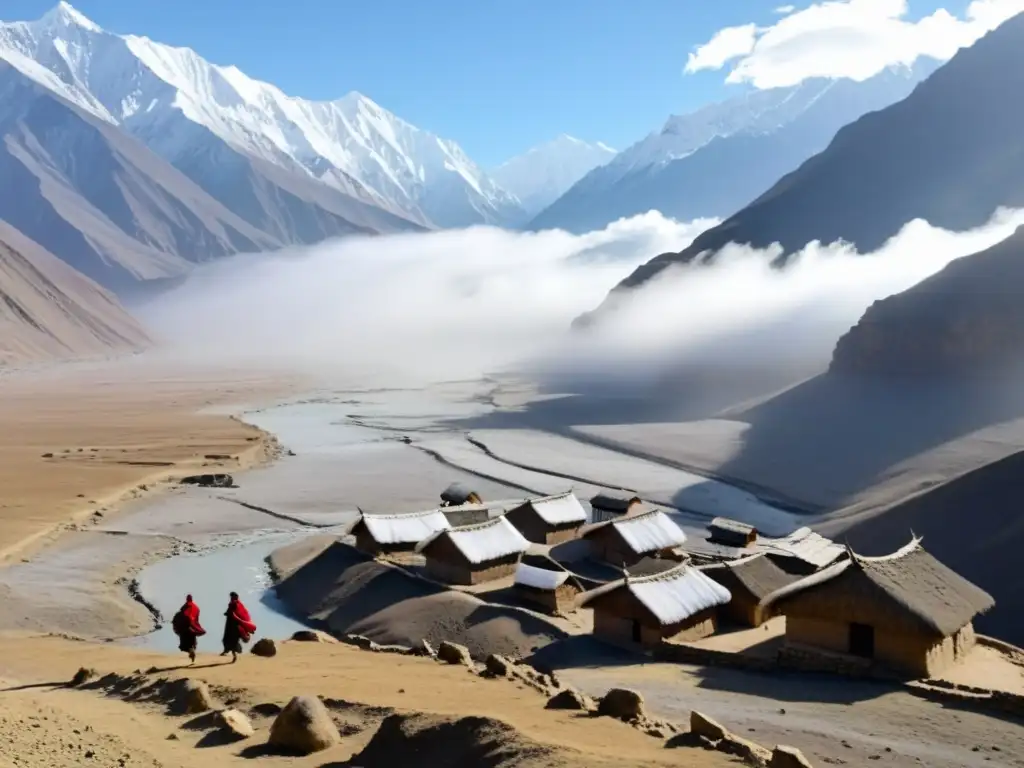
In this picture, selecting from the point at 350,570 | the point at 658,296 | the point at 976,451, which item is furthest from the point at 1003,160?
the point at 350,570

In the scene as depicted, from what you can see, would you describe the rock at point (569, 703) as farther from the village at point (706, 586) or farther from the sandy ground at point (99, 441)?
the sandy ground at point (99, 441)

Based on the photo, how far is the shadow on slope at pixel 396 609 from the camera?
23.8 meters

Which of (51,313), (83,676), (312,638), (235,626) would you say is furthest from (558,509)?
(51,313)

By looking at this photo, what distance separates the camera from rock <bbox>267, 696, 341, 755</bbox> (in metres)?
11.6

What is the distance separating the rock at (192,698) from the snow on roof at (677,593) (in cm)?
1136

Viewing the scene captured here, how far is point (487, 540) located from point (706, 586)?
313 inches

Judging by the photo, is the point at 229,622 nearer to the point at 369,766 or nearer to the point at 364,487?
the point at 369,766

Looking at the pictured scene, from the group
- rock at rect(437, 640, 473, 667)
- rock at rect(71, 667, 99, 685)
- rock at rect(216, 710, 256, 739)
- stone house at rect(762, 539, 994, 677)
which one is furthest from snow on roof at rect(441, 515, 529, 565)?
rock at rect(216, 710, 256, 739)

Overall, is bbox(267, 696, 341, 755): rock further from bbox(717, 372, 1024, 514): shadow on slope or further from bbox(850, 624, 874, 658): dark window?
bbox(717, 372, 1024, 514): shadow on slope

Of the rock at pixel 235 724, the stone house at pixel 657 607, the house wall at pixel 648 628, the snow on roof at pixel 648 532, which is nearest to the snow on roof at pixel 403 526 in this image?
the snow on roof at pixel 648 532

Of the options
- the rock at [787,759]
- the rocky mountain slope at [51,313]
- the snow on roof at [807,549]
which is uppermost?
the rocky mountain slope at [51,313]

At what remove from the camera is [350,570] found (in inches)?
1156

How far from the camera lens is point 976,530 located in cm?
3052

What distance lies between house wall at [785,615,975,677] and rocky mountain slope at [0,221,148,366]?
4744 inches
